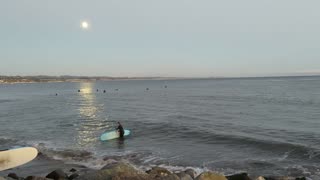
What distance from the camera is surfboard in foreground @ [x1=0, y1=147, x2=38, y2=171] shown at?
56.4ft

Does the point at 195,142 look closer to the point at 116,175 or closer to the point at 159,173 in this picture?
Answer: the point at 159,173

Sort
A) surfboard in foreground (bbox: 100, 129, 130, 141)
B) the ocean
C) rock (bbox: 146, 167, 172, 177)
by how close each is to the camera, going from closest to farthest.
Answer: rock (bbox: 146, 167, 172, 177)
the ocean
surfboard in foreground (bbox: 100, 129, 130, 141)

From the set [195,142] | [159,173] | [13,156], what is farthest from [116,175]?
[195,142]

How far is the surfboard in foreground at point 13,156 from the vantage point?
1720 cm

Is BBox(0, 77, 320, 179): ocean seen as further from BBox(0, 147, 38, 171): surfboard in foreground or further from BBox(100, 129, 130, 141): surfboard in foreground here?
BBox(0, 147, 38, 171): surfboard in foreground

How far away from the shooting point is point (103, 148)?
94.2 feet

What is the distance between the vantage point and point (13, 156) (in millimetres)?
17422

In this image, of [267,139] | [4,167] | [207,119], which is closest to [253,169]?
[267,139]

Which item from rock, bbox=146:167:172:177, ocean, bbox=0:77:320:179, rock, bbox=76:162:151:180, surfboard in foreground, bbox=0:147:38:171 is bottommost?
ocean, bbox=0:77:320:179

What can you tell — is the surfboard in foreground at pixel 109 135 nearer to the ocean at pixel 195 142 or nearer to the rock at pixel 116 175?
the ocean at pixel 195 142

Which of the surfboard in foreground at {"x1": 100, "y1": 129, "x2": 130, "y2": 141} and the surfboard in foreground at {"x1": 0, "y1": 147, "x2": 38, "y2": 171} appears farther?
the surfboard in foreground at {"x1": 100, "y1": 129, "x2": 130, "y2": 141}

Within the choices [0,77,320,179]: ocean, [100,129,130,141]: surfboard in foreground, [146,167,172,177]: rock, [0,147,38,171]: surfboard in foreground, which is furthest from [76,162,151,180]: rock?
[100,129,130,141]: surfboard in foreground

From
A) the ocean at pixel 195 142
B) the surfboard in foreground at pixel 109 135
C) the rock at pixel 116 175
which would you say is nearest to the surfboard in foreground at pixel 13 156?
the ocean at pixel 195 142

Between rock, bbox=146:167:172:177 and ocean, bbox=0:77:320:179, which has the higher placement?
rock, bbox=146:167:172:177
